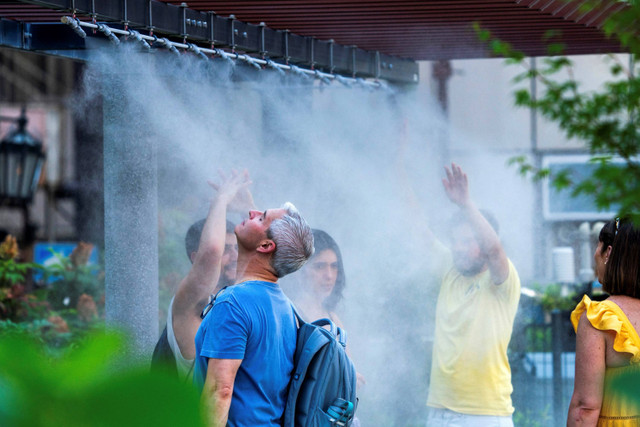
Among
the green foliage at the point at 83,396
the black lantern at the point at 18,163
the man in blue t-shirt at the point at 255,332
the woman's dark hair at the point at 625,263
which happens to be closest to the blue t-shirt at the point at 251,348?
the man in blue t-shirt at the point at 255,332

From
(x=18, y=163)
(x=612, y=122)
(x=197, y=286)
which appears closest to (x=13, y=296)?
(x=18, y=163)

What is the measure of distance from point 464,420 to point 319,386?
4.97 ft

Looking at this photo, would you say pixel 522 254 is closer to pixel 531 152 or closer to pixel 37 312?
pixel 531 152

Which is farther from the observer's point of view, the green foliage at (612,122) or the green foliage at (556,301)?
the green foliage at (556,301)

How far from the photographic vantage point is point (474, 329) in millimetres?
3705

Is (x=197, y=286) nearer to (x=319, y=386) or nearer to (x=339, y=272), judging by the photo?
(x=319, y=386)

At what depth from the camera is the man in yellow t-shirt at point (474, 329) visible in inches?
144

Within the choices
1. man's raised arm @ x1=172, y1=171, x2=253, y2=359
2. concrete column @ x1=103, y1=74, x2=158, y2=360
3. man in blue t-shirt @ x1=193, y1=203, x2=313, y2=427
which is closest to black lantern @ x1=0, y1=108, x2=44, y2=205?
concrete column @ x1=103, y1=74, x2=158, y2=360

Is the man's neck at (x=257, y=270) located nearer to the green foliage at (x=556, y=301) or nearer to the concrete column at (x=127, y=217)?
the concrete column at (x=127, y=217)

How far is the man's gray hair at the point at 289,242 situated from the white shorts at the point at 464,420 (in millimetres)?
1505

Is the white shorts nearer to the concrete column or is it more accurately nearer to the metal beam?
the concrete column

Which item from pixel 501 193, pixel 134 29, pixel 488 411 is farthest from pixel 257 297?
pixel 501 193

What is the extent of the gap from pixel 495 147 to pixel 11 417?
8.86 meters

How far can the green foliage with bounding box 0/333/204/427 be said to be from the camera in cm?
51
